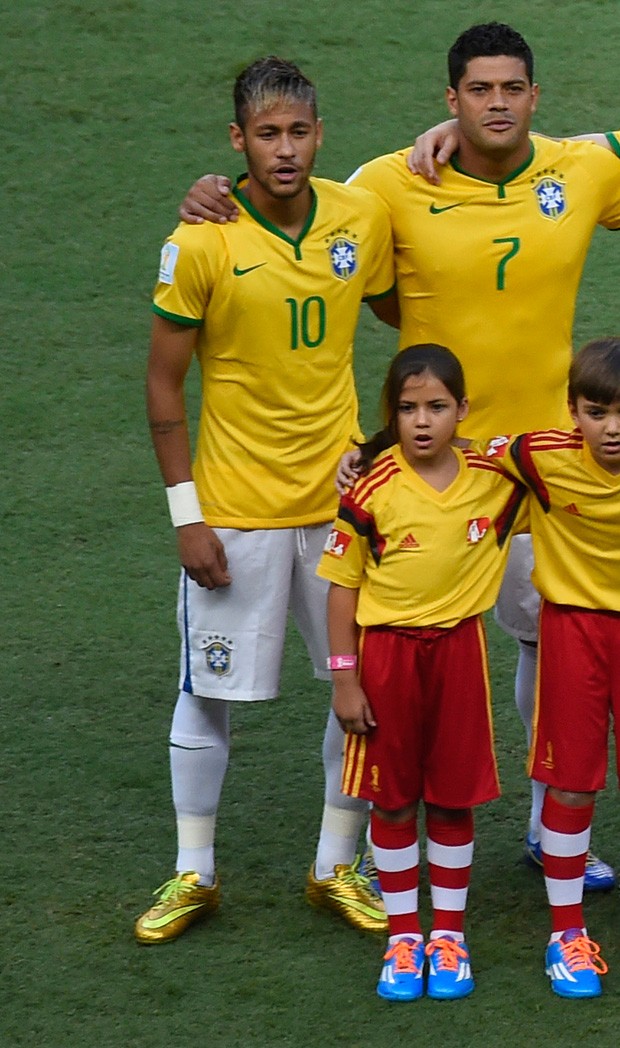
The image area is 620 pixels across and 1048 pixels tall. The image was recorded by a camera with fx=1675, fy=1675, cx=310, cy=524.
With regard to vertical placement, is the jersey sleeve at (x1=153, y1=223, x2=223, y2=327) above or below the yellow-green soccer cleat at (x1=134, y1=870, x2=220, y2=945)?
above

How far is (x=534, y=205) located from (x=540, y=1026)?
168cm

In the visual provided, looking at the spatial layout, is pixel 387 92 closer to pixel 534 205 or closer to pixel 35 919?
pixel 534 205

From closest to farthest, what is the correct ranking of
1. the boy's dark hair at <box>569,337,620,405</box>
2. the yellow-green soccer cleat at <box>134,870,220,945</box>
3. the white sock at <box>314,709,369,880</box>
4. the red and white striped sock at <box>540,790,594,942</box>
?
the boy's dark hair at <box>569,337,620,405</box> < the red and white striped sock at <box>540,790,594,942</box> < the yellow-green soccer cleat at <box>134,870,220,945</box> < the white sock at <box>314,709,369,880</box>

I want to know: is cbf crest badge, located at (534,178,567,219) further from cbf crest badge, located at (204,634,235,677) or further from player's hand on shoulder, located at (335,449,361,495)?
cbf crest badge, located at (204,634,235,677)

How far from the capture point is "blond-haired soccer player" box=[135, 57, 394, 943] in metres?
3.40

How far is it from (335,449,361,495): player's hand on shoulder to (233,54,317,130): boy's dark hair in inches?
28.1

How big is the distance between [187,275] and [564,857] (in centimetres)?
140

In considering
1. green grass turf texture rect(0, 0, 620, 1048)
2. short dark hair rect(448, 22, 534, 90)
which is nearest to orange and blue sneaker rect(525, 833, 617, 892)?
green grass turf texture rect(0, 0, 620, 1048)

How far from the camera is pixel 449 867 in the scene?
11.2 ft

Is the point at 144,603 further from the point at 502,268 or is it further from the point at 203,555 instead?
the point at 502,268

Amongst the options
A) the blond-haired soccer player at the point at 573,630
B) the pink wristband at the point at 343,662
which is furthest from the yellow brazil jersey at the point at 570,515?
the pink wristband at the point at 343,662

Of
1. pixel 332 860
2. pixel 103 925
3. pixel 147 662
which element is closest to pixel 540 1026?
pixel 332 860

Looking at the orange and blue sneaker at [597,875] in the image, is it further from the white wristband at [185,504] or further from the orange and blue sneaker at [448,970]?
the white wristband at [185,504]

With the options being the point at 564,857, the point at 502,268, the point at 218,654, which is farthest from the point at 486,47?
the point at 564,857
